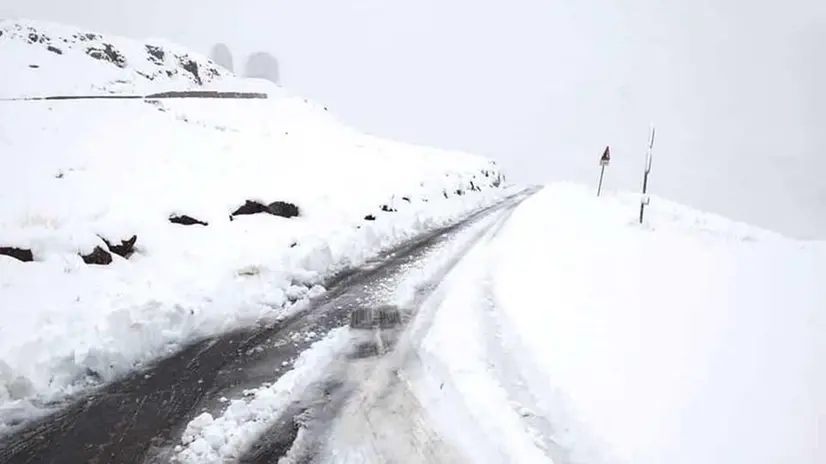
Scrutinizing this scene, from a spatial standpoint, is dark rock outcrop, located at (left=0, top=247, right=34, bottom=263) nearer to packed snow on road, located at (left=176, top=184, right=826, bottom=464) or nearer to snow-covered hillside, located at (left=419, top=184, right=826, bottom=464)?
packed snow on road, located at (left=176, top=184, right=826, bottom=464)

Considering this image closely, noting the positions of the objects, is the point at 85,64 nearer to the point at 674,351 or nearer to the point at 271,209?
the point at 271,209

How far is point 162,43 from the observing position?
42.1 metres

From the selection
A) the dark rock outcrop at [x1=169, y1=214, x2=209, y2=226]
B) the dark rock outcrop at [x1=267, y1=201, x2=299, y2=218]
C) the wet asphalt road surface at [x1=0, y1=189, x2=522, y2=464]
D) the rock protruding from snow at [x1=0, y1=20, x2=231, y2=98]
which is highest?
the rock protruding from snow at [x1=0, y1=20, x2=231, y2=98]

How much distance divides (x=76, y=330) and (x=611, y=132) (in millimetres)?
81393

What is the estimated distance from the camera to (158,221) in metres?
9.25

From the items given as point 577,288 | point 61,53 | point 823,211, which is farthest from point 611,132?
point 577,288

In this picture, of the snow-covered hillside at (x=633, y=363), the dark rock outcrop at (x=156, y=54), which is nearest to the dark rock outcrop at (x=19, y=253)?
the snow-covered hillside at (x=633, y=363)

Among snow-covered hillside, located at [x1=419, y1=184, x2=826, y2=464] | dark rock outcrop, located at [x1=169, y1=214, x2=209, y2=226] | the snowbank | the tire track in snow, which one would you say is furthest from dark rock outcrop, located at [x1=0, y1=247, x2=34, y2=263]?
the snowbank

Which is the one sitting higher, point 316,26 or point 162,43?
point 316,26

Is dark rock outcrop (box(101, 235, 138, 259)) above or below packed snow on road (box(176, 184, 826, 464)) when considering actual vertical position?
above

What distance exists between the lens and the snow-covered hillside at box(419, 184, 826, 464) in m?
3.41

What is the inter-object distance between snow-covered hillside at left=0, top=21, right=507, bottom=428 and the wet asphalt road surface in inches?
14.2

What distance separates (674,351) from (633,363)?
1.67ft

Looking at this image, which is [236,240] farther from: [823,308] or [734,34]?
[734,34]
